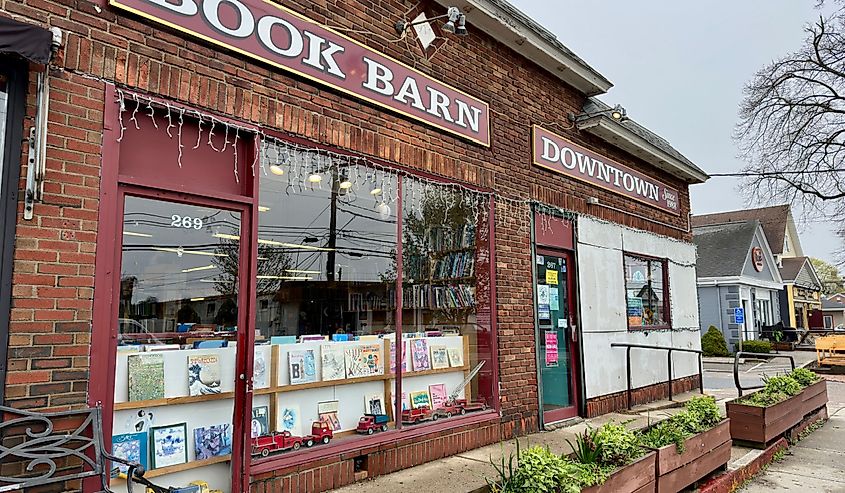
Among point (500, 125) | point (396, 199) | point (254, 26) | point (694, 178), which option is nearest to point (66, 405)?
point (254, 26)

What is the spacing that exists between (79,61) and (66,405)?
203cm

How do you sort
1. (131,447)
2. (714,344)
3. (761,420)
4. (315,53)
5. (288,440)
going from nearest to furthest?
1. (131,447)
2. (288,440)
3. (315,53)
4. (761,420)
5. (714,344)

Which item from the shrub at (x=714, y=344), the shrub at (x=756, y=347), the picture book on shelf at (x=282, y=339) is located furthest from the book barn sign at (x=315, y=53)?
the shrub at (x=756, y=347)

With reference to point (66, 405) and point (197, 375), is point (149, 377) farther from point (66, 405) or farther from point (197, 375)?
point (66, 405)

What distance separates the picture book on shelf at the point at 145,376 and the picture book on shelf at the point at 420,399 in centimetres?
251

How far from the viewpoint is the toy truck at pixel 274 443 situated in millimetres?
4201

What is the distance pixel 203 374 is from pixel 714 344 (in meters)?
22.5

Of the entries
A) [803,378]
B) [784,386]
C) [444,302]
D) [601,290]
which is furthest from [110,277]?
[803,378]

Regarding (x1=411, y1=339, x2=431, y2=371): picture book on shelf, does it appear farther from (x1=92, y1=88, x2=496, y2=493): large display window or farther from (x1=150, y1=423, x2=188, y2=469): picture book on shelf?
(x1=150, y1=423, x2=188, y2=469): picture book on shelf

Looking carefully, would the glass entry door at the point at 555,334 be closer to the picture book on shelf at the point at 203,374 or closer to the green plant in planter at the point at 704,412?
the green plant in planter at the point at 704,412

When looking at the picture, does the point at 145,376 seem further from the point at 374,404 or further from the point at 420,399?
the point at 420,399

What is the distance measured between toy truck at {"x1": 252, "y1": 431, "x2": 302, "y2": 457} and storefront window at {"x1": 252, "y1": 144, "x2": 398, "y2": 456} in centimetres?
1

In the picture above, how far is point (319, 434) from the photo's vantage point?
4738mm

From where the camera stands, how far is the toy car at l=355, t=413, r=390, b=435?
5043mm
